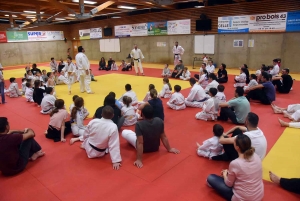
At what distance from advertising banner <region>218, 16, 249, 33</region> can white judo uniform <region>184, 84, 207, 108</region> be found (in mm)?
9929

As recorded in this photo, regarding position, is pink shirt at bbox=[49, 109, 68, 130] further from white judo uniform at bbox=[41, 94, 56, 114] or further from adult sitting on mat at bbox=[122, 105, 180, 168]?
white judo uniform at bbox=[41, 94, 56, 114]

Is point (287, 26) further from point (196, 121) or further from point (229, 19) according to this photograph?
point (196, 121)

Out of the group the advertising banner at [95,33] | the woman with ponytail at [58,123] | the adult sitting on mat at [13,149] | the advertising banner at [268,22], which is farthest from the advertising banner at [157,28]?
the adult sitting on mat at [13,149]

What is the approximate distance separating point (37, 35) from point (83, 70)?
1987 cm

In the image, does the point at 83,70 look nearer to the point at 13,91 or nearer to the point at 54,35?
the point at 13,91

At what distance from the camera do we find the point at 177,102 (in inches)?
297

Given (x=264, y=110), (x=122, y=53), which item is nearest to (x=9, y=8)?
(x=122, y=53)

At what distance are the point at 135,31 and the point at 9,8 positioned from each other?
10177 mm

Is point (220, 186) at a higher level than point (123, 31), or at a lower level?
lower

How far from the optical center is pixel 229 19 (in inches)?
627

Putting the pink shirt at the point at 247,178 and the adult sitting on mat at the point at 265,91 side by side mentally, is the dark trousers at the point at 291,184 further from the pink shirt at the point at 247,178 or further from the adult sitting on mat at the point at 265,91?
the adult sitting on mat at the point at 265,91

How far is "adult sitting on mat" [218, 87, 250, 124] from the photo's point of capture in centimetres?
591

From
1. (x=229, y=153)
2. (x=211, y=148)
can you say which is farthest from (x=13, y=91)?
(x=229, y=153)

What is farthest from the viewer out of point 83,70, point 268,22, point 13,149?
point 268,22
